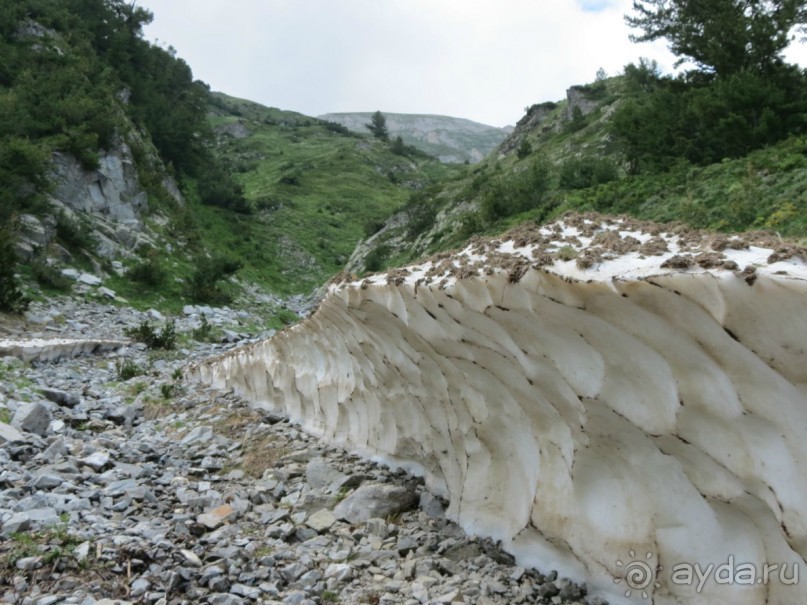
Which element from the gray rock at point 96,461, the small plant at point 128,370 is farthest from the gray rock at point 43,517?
the small plant at point 128,370

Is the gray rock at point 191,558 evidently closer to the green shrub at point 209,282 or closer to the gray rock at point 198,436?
the gray rock at point 198,436

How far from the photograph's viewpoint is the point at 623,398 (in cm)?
308

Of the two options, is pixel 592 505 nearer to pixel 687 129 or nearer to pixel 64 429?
pixel 64 429

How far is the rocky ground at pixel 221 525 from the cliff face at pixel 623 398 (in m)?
0.39

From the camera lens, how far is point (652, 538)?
3.09 m

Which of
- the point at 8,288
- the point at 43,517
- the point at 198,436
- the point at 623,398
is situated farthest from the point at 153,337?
the point at 623,398

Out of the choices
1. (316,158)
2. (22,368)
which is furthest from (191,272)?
(316,158)

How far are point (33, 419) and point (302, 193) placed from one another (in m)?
57.8

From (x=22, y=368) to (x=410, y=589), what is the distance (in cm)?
1051

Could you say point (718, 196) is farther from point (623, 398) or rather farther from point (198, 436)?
point (198, 436)

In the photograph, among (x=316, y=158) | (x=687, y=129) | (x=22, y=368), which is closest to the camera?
(x=22, y=368)

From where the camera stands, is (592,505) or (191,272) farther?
(191,272)

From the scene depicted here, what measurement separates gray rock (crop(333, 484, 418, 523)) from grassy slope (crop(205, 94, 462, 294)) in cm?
2971

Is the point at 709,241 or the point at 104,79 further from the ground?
the point at 104,79
